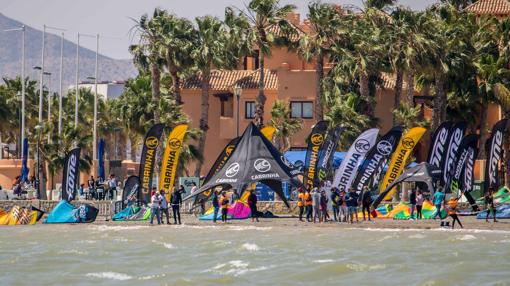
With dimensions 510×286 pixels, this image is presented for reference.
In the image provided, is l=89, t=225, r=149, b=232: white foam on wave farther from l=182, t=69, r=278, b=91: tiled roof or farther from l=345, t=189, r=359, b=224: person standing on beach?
l=182, t=69, r=278, b=91: tiled roof

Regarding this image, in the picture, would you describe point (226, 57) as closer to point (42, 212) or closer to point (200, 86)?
point (200, 86)

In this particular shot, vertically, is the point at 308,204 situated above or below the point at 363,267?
above

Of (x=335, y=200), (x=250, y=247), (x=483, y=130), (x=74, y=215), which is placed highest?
(x=483, y=130)

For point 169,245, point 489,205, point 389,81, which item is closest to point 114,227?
point 169,245

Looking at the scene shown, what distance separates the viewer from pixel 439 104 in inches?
2613

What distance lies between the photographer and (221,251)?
3744 cm

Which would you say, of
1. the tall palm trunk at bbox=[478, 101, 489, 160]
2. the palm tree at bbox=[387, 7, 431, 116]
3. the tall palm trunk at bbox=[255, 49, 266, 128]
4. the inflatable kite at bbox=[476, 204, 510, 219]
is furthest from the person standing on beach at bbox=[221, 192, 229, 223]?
the tall palm trunk at bbox=[478, 101, 489, 160]

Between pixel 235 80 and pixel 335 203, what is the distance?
113ft

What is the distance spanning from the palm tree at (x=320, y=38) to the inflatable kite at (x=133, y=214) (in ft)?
67.2

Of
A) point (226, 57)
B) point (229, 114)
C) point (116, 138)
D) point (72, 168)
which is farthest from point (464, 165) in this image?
point (116, 138)

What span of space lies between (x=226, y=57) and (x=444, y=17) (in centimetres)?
1260

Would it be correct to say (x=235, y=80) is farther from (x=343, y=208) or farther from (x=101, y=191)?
(x=343, y=208)

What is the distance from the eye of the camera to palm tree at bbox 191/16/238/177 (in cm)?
7175

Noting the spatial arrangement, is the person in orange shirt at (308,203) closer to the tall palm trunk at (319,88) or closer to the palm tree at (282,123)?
the tall palm trunk at (319,88)
